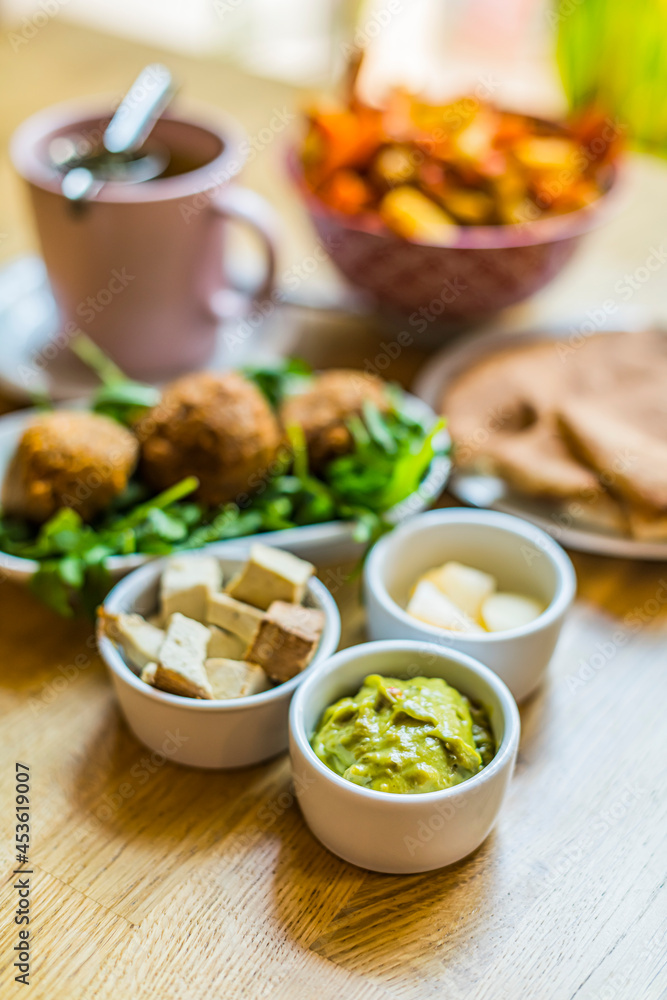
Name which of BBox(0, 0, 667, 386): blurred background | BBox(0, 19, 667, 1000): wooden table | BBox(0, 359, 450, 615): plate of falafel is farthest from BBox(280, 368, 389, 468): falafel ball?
BBox(0, 0, 667, 386): blurred background

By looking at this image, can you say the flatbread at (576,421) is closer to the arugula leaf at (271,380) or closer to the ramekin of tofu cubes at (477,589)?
the ramekin of tofu cubes at (477,589)

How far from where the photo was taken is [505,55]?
4.83m

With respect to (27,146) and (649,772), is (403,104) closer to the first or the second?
(27,146)

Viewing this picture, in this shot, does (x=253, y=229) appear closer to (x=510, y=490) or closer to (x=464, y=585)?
(x=510, y=490)

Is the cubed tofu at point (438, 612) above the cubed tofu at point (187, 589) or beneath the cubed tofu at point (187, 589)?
beneath

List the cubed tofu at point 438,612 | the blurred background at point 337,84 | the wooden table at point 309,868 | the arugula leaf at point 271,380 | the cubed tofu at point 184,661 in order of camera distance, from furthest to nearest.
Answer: the blurred background at point 337,84
the arugula leaf at point 271,380
the cubed tofu at point 438,612
the cubed tofu at point 184,661
the wooden table at point 309,868

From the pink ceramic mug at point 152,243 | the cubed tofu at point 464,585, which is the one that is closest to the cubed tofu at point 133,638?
the cubed tofu at point 464,585

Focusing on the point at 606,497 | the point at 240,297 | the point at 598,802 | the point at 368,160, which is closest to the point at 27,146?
the point at 240,297

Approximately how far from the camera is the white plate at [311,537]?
113 centimetres

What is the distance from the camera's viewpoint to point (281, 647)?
3.28 ft

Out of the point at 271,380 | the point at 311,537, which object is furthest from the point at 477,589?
the point at 271,380

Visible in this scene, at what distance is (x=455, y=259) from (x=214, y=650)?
2.54 feet

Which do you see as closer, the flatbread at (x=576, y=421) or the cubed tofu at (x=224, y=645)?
the cubed tofu at (x=224, y=645)

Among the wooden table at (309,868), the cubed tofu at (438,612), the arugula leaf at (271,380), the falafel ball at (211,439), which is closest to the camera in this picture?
the wooden table at (309,868)
